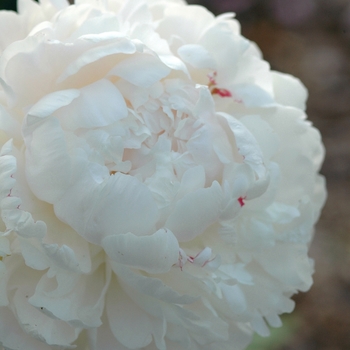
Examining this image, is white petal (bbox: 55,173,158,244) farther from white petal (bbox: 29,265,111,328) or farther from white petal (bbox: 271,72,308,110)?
white petal (bbox: 271,72,308,110)

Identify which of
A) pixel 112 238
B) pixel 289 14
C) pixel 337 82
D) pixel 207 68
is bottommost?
pixel 337 82

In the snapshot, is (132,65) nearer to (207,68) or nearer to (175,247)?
(207,68)

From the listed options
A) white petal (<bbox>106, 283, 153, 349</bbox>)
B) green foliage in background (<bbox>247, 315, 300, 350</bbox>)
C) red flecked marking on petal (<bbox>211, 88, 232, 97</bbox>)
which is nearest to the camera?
white petal (<bbox>106, 283, 153, 349</bbox>)

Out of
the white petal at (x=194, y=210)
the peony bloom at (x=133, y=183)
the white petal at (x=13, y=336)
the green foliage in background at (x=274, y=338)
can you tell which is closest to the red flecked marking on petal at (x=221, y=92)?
the peony bloom at (x=133, y=183)

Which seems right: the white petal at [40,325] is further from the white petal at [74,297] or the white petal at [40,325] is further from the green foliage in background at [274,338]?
the green foliage in background at [274,338]

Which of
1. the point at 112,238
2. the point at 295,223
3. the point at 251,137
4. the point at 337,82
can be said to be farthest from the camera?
the point at 337,82

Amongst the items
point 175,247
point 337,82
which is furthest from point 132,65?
point 337,82

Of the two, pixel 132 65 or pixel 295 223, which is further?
pixel 295 223

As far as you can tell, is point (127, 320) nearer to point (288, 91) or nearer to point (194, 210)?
point (194, 210)

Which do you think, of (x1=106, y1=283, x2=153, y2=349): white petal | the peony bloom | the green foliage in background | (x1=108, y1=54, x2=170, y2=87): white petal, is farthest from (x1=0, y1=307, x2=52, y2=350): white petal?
the green foliage in background
